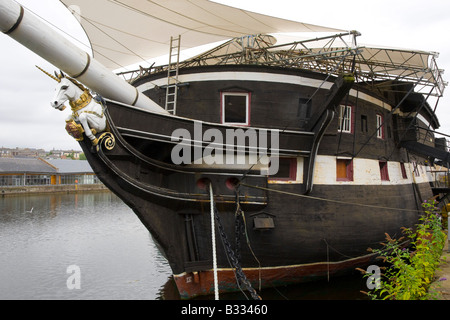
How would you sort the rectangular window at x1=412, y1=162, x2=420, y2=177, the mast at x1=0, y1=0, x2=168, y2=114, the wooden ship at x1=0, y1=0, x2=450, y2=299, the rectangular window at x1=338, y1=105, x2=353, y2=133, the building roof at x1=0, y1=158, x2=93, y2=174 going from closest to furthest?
the mast at x1=0, y1=0, x2=168, y2=114 → the wooden ship at x1=0, y1=0, x2=450, y2=299 → the rectangular window at x1=338, y1=105, x2=353, y2=133 → the rectangular window at x1=412, y1=162, x2=420, y2=177 → the building roof at x1=0, y1=158, x2=93, y2=174

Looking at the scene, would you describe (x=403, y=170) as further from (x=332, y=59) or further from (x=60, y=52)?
(x=60, y=52)

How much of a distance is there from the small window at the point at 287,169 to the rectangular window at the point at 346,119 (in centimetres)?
214

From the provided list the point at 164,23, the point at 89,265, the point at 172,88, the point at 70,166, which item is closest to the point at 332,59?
the point at 172,88

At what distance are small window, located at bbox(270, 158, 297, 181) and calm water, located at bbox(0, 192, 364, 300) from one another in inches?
125

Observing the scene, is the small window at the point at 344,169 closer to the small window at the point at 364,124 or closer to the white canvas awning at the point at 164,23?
the small window at the point at 364,124

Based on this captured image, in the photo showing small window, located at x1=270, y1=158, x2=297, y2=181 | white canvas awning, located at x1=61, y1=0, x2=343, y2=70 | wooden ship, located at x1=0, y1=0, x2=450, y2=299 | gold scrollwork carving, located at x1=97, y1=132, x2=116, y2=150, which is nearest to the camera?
gold scrollwork carving, located at x1=97, y1=132, x2=116, y2=150

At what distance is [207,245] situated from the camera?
9172 millimetres

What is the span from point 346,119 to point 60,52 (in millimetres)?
8342

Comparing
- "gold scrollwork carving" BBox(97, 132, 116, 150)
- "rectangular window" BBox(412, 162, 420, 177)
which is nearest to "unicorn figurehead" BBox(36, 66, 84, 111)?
"gold scrollwork carving" BBox(97, 132, 116, 150)

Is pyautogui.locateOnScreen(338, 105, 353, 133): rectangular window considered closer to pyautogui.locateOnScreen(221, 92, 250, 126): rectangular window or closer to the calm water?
pyautogui.locateOnScreen(221, 92, 250, 126): rectangular window

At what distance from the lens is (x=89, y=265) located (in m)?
14.7

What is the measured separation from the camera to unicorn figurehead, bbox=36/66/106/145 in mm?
6887
